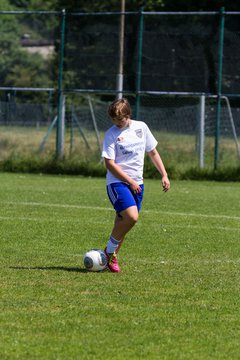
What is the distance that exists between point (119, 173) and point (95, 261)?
3.06ft

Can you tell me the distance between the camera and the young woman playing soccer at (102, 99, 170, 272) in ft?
→ 32.9

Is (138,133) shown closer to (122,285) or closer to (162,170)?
(162,170)

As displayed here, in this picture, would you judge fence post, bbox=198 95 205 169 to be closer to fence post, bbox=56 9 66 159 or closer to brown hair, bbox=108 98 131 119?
fence post, bbox=56 9 66 159

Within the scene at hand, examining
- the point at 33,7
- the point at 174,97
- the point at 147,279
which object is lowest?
the point at 33,7

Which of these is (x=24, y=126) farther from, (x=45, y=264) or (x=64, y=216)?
(x=45, y=264)

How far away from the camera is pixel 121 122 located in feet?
33.2

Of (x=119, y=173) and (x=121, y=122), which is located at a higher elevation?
(x=121, y=122)

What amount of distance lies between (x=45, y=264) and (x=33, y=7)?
7962 centimetres

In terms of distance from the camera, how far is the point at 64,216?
14.9 metres

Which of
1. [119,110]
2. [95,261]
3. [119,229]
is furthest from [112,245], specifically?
[119,110]

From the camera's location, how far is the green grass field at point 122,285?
6.84 metres

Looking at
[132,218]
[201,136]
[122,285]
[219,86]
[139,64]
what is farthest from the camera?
[139,64]

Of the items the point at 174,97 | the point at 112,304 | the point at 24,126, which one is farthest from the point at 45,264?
the point at 24,126

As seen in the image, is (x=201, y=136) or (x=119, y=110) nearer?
(x=119, y=110)
